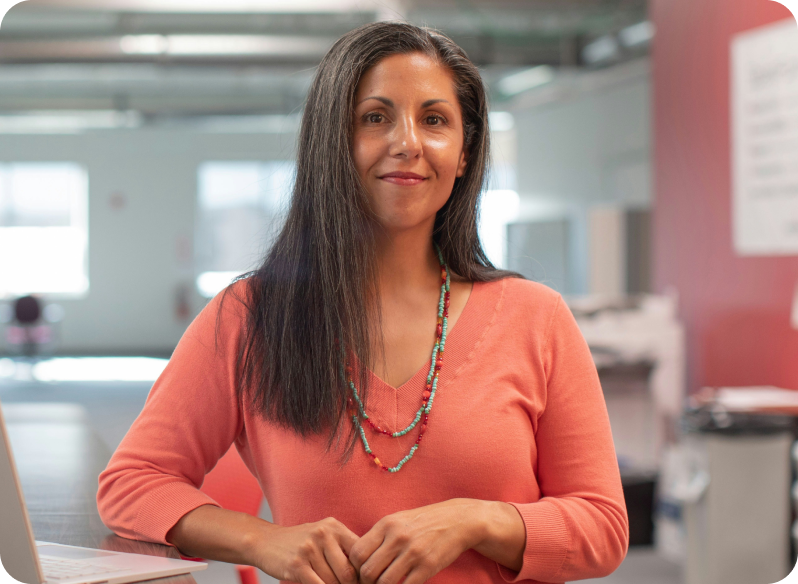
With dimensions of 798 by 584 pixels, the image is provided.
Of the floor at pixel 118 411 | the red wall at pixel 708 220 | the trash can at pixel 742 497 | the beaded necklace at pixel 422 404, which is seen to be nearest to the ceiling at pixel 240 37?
the red wall at pixel 708 220

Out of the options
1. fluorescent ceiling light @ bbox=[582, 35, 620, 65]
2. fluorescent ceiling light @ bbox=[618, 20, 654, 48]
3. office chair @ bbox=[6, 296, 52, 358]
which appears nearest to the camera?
fluorescent ceiling light @ bbox=[618, 20, 654, 48]

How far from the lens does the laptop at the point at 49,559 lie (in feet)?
2.93

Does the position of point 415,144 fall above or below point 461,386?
above

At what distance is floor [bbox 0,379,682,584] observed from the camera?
3.54m

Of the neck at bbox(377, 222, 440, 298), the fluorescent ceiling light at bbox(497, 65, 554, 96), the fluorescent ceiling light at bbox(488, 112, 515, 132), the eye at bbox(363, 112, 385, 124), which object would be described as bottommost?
the neck at bbox(377, 222, 440, 298)

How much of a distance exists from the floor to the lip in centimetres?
233

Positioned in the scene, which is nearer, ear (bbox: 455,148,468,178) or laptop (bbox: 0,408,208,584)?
laptop (bbox: 0,408,208,584)

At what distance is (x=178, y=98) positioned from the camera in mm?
10859

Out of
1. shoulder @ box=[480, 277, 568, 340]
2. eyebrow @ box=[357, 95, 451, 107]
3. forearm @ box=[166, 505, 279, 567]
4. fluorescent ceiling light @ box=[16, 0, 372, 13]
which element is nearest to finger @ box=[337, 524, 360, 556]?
forearm @ box=[166, 505, 279, 567]

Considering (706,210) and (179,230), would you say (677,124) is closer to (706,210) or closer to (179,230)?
(706,210)

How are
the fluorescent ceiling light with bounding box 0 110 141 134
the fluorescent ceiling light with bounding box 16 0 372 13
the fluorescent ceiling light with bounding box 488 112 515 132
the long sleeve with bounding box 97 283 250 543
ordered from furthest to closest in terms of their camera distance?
the fluorescent ceiling light with bounding box 0 110 141 134 → the fluorescent ceiling light with bounding box 488 112 515 132 → the fluorescent ceiling light with bounding box 16 0 372 13 → the long sleeve with bounding box 97 283 250 543

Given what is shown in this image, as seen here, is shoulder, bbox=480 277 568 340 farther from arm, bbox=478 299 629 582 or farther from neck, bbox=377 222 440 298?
neck, bbox=377 222 440 298

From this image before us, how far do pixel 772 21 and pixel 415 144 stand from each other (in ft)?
11.3

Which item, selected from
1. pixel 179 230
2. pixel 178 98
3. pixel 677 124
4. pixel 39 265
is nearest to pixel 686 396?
pixel 677 124
